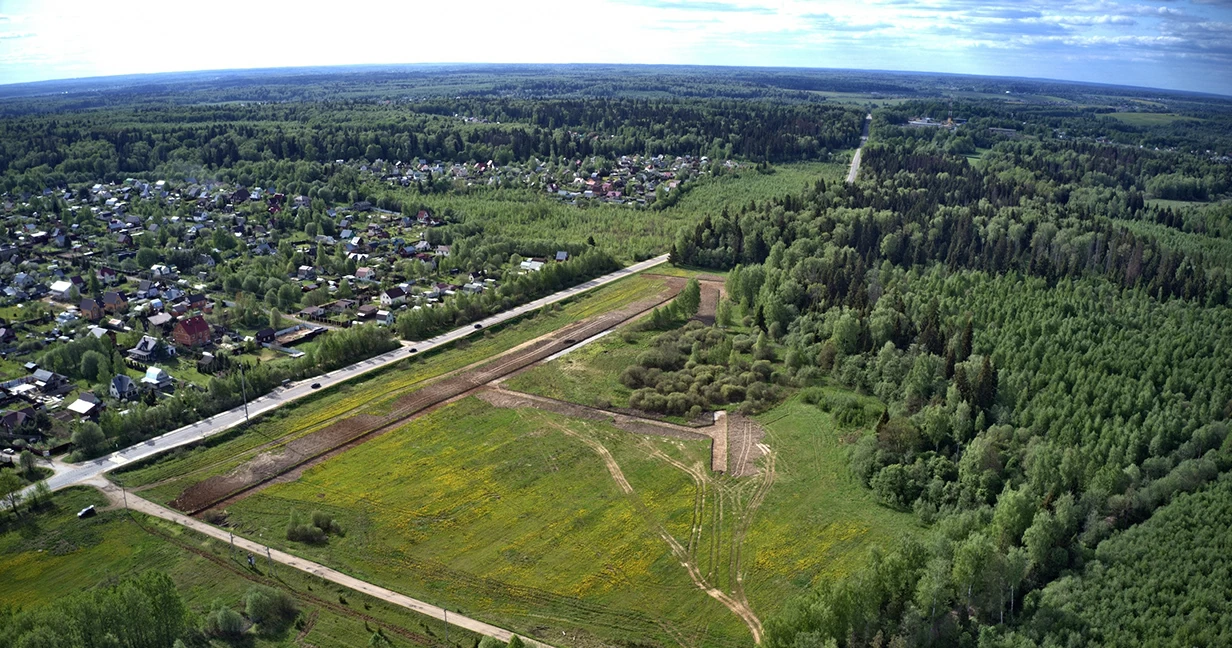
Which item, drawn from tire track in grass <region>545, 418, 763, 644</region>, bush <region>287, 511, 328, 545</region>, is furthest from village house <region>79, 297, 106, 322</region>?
tire track in grass <region>545, 418, 763, 644</region>

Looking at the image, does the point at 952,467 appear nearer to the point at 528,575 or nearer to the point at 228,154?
the point at 528,575

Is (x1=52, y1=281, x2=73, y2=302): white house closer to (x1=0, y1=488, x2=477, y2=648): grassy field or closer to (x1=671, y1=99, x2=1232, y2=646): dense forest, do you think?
(x1=0, y1=488, x2=477, y2=648): grassy field

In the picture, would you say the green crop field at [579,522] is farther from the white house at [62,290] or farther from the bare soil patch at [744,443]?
the white house at [62,290]

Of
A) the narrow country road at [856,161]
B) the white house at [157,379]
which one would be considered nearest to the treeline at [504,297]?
the white house at [157,379]

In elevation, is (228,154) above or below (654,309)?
above

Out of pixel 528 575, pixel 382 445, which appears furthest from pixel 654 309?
pixel 528 575
